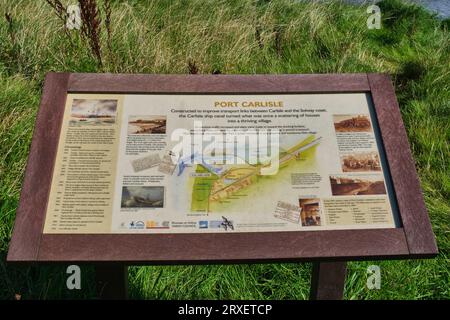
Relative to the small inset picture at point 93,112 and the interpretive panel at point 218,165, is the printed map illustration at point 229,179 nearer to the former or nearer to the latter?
the interpretive panel at point 218,165

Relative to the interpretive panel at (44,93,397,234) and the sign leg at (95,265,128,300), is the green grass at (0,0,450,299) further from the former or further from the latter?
the interpretive panel at (44,93,397,234)

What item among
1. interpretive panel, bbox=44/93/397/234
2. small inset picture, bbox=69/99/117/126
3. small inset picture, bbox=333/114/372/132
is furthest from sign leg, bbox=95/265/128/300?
small inset picture, bbox=333/114/372/132

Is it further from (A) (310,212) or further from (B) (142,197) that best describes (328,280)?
(B) (142,197)

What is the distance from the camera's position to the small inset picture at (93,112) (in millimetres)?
2137

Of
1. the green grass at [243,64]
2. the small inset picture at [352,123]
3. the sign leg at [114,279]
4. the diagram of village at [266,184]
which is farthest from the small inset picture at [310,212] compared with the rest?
the green grass at [243,64]

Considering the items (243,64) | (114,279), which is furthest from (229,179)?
(243,64)

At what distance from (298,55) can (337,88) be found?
307 cm

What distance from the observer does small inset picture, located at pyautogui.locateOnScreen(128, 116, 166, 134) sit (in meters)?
2.12

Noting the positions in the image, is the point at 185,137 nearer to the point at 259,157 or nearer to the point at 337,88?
the point at 259,157

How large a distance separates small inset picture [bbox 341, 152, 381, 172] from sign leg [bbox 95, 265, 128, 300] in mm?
1021

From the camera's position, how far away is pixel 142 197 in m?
1.98

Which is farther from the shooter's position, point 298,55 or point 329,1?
point 329,1
